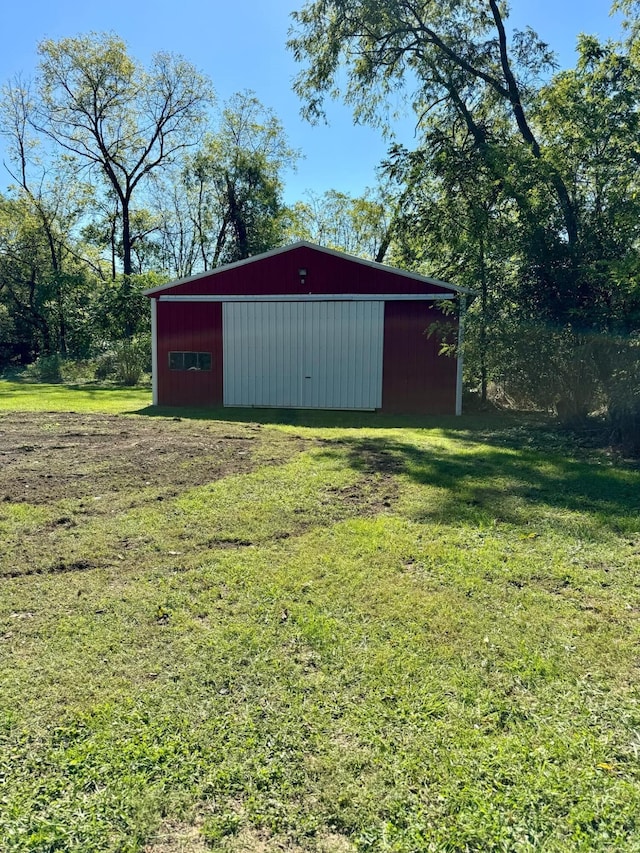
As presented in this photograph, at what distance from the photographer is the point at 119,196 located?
95.3 ft

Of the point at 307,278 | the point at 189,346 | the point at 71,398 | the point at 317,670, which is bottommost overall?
the point at 317,670

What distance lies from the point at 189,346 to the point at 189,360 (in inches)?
14.0

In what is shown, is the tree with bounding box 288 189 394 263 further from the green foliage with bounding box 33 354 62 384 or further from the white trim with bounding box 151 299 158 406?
the white trim with bounding box 151 299 158 406

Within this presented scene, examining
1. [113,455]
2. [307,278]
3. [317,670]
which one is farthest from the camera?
[307,278]

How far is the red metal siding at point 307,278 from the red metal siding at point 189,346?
2.06ft

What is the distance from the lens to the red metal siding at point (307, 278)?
1255cm

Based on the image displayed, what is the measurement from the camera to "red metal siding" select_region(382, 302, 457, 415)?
41.3 ft

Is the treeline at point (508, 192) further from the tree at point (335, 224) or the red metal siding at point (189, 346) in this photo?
the tree at point (335, 224)

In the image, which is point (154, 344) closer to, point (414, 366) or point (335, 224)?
point (414, 366)

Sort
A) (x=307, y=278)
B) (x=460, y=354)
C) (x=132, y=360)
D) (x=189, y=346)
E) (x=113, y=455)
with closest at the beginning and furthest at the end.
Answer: (x=113, y=455) → (x=460, y=354) → (x=307, y=278) → (x=189, y=346) → (x=132, y=360)

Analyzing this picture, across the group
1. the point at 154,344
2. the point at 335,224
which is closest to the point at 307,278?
the point at 154,344

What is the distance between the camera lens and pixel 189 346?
13.7 meters

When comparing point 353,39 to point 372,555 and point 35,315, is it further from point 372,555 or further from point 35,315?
point 35,315

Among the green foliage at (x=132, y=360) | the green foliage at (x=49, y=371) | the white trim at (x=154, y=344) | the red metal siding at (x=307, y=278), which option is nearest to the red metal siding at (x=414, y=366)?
the red metal siding at (x=307, y=278)
